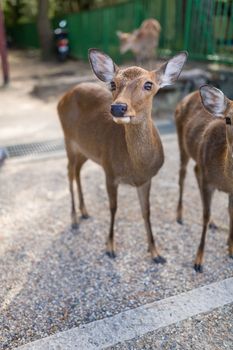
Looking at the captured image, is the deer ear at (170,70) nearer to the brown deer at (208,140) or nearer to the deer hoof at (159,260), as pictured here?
the brown deer at (208,140)

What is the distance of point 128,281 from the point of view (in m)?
3.22

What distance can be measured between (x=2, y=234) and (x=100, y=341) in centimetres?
174

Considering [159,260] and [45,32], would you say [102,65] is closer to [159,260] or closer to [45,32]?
[159,260]

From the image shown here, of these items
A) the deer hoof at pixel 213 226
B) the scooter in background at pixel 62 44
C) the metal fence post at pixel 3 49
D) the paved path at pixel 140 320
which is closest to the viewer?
the paved path at pixel 140 320

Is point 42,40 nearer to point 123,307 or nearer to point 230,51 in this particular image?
point 230,51

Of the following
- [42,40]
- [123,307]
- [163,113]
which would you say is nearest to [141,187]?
[123,307]

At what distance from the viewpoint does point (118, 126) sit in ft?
11.3

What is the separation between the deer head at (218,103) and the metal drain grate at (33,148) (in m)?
3.60

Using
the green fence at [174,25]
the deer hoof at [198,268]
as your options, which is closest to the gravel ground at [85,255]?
the deer hoof at [198,268]

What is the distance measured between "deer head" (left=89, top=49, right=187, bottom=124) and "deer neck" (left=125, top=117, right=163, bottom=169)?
0.12 metres

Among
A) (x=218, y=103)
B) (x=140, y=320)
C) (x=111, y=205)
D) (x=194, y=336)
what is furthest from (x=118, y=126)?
(x=194, y=336)

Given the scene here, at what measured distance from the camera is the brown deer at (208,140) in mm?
2795

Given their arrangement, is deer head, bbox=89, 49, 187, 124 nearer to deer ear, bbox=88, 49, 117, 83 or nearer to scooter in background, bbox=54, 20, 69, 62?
deer ear, bbox=88, 49, 117, 83

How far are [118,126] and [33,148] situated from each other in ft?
9.90
